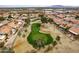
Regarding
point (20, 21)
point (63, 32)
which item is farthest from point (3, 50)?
point (63, 32)

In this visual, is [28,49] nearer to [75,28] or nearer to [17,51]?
[17,51]

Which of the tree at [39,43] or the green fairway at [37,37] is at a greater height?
the green fairway at [37,37]

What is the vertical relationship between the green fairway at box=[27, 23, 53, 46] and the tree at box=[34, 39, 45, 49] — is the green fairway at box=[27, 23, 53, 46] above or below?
above

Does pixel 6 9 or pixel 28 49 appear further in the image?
pixel 6 9

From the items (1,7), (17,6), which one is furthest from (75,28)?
(1,7)
